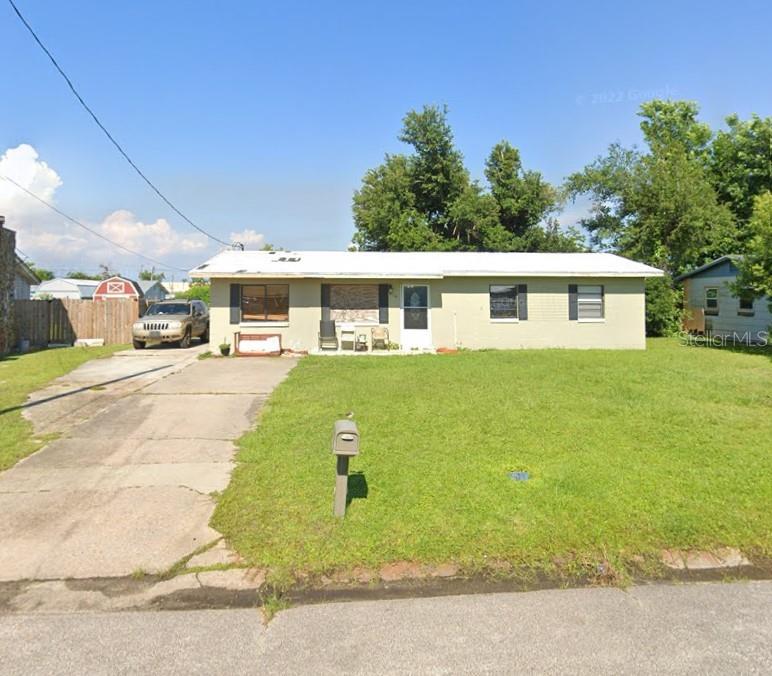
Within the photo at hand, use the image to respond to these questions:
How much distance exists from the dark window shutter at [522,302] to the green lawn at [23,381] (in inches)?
499

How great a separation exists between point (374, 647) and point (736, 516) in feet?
10.5

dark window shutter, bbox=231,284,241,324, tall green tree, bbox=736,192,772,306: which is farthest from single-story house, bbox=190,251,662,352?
tall green tree, bbox=736,192,772,306

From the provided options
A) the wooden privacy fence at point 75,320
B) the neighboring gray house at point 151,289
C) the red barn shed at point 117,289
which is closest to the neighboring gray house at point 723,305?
the wooden privacy fence at point 75,320

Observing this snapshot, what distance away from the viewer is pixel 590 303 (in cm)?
1591

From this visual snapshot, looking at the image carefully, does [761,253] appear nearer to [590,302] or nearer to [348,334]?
[590,302]

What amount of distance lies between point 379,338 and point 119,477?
10.3 metres

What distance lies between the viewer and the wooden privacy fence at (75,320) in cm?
1759

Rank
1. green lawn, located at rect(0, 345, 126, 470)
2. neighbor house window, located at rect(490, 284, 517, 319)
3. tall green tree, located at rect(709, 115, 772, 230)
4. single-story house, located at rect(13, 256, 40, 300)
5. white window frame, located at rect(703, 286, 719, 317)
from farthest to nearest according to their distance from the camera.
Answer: tall green tree, located at rect(709, 115, 772, 230)
white window frame, located at rect(703, 286, 719, 317)
single-story house, located at rect(13, 256, 40, 300)
neighbor house window, located at rect(490, 284, 517, 319)
green lawn, located at rect(0, 345, 126, 470)

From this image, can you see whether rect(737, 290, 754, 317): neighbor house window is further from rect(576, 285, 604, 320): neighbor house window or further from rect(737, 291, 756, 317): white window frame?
rect(576, 285, 604, 320): neighbor house window

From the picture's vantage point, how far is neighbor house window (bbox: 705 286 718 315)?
786 inches

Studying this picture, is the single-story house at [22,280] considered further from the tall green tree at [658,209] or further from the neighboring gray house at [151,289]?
the neighboring gray house at [151,289]

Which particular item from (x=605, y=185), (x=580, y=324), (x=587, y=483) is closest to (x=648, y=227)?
(x=605, y=185)

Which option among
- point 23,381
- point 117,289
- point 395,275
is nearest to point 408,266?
point 395,275

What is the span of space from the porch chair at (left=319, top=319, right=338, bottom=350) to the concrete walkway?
38.6 feet
